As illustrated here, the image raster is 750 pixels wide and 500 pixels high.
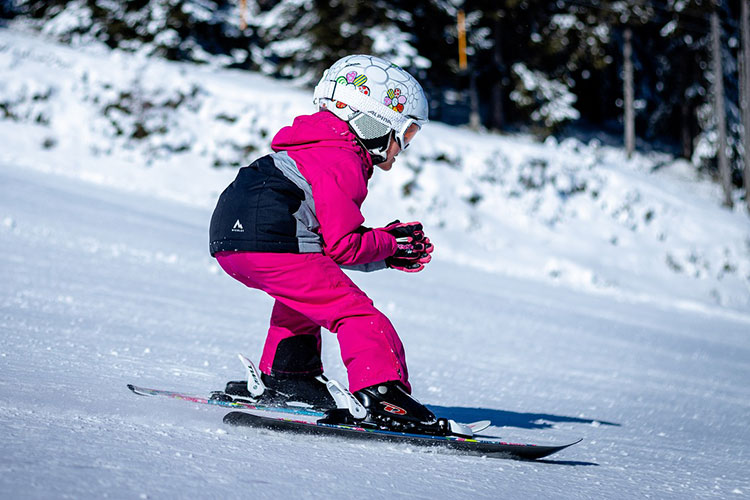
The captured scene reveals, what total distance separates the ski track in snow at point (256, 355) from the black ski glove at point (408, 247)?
0.72 meters

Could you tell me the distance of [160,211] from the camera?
32.2 ft

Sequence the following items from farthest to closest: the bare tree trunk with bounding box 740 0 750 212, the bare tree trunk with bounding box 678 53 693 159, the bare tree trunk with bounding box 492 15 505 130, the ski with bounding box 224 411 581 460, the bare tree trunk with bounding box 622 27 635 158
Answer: the bare tree trunk with bounding box 678 53 693 159 → the bare tree trunk with bounding box 622 27 635 158 → the bare tree trunk with bounding box 492 15 505 130 → the bare tree trunk with bounding box 740 0 750 212 → the ski with bounding box 224 411 581 460

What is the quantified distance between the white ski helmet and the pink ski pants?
0.57 metres

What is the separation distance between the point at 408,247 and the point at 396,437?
2.40ft

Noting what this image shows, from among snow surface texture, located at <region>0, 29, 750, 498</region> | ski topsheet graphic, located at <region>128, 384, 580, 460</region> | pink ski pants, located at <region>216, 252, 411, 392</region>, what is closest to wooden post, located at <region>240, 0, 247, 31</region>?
snow surface texture, located at <region>0, 29, 750, 498</region>

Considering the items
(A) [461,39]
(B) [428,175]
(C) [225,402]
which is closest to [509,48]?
(A) [461,39]

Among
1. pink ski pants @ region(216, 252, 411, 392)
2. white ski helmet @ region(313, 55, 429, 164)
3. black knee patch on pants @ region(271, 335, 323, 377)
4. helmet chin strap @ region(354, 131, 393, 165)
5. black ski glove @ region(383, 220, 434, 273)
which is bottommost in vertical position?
black knee patch on pants @ region(271, 335, 323, 377)

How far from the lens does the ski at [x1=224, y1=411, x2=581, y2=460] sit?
7.98ft

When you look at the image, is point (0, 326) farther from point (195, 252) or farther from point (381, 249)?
point (195, 252)

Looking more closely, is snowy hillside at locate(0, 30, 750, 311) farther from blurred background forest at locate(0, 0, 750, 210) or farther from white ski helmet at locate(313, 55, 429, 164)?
white ski helmet at locate(313, 55, 429, 164)

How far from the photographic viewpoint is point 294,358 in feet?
9.80

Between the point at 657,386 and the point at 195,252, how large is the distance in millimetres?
4808

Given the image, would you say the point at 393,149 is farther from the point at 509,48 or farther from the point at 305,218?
the point at 509,48

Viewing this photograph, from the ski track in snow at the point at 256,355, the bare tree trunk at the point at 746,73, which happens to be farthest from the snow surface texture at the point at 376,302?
the bare tree trunk at the point at 746,73
